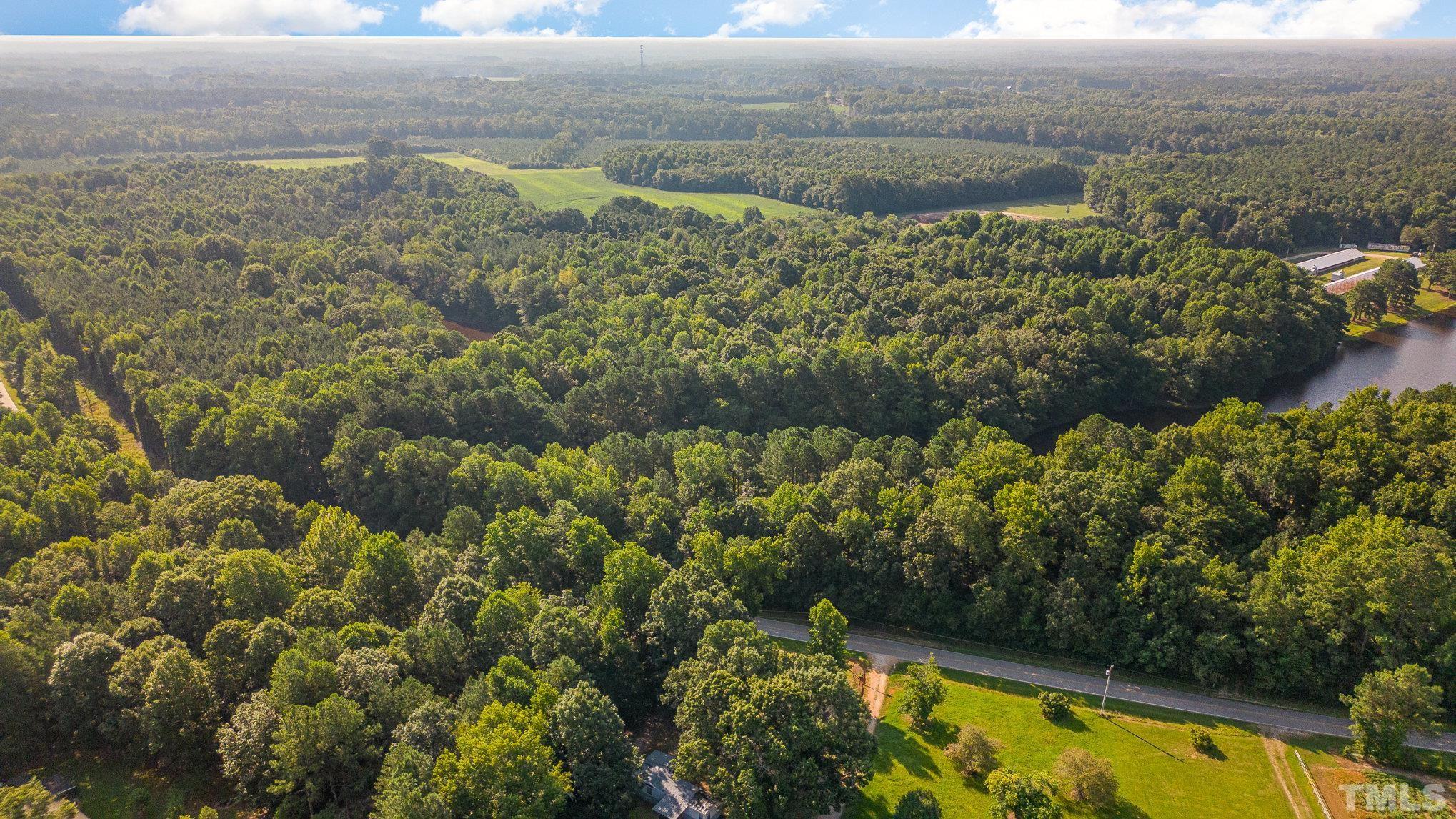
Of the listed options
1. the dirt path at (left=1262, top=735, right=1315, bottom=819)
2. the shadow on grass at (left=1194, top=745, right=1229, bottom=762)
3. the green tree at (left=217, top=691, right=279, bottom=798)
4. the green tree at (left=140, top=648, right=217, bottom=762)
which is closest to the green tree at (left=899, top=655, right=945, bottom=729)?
the shadow on grass at (left=1194, top=745, right=1229, bottom=762)

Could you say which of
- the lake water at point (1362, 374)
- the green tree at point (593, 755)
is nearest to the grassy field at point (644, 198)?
the lake water at point (1362, 374)

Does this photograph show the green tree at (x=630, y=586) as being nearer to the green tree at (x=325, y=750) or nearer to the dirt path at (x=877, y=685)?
the dirt path at (x=877, y=685)

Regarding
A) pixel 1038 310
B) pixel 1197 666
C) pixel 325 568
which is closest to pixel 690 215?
pixel 1038 310

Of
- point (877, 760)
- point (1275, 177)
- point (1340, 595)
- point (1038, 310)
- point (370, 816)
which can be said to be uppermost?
point (1275, 177)

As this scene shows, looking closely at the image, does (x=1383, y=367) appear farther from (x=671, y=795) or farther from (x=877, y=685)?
(x=671, y=795)

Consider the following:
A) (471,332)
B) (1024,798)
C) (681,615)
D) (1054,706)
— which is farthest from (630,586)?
(471,332)

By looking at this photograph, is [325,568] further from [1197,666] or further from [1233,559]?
[1233,559]

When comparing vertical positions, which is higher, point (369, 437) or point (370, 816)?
point (369, 437)
